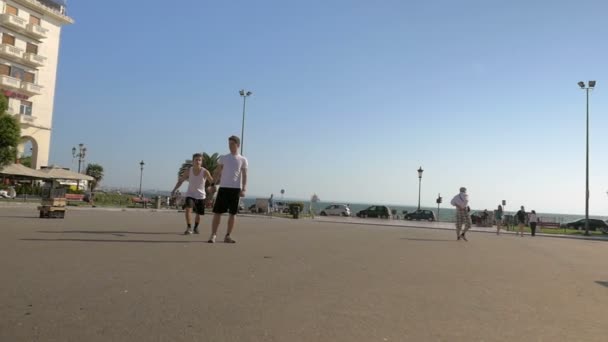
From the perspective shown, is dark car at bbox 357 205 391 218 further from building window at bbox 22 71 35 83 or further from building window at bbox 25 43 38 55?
building window at bbox 25 43 38 55

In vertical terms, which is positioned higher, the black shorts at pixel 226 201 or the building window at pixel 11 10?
the building window at pixel 11 10

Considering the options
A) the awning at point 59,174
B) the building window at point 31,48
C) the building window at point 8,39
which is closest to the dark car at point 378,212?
the awning at point 59,174

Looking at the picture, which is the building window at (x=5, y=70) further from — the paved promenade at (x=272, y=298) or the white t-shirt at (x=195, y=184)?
the paved promenade at (x=272, y=298)

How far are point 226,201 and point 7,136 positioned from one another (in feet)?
107

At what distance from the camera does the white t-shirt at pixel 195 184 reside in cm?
1123

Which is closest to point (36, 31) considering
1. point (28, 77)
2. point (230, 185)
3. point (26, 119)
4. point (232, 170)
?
point (28, 77)

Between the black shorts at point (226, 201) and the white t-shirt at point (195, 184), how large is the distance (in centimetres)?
191

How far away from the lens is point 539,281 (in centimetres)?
660

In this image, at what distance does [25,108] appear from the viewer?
44.9m

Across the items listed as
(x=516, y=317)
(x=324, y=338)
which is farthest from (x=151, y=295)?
(x=516, y=317)

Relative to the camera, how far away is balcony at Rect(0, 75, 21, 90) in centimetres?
4194

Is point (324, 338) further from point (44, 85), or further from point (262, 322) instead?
point (44, 85)

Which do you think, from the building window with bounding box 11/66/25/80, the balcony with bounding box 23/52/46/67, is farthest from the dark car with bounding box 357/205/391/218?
the building window with bounding box 11/66/25/80

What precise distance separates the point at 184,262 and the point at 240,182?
11.2 ft
